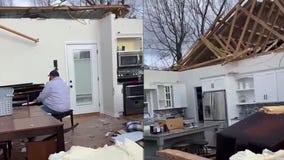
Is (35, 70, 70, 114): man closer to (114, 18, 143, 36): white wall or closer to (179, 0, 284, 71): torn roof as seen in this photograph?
(114, 18, 143, 36): white wall

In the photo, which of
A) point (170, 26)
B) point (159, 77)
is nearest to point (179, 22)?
point (170, 26)

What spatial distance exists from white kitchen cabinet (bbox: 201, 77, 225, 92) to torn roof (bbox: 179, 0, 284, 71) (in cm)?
3

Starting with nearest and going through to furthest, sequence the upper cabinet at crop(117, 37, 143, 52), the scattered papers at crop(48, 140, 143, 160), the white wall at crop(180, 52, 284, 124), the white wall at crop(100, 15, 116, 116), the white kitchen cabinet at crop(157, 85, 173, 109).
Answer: the white wall at crop(180, 52, 284, 124), the white kitchen cabinet at crop(157, 85, 173, 109), the scattered papers at crop(48, 140, 143, 160), the upper cabinet at crop(117, 37, 143, 52), the white wall at crop(100, 15, 116, 116)

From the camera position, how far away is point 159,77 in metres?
0.80

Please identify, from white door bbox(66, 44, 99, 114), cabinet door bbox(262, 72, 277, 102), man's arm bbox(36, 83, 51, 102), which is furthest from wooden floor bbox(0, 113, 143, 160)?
cabinet door bbox(262, 72, 277, 102)

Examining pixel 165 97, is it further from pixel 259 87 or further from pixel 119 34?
pixel 119 34

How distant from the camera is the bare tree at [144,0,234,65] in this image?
75cm

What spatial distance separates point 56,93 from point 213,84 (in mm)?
1508

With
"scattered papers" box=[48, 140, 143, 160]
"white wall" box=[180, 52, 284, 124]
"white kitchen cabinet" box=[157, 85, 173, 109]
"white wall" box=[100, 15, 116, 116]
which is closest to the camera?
"white wall" box=[180, 52, 284, 124]

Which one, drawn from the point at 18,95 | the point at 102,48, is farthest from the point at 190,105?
the point at 18,95

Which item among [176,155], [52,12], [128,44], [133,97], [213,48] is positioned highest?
[52,12]

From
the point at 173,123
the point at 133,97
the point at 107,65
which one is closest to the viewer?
the point at 173,123

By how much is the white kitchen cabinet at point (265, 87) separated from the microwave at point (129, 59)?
0.79 meters

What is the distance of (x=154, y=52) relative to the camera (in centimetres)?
81
